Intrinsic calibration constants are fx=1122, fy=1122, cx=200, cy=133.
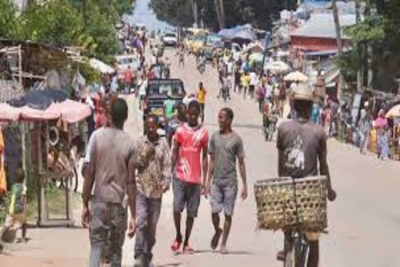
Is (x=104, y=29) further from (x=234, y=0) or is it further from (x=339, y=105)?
(x=234, y=0)

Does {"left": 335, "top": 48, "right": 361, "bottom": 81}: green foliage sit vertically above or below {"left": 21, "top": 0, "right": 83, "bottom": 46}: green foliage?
below

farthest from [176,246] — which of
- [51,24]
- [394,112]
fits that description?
[394,112]

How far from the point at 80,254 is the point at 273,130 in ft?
82.9

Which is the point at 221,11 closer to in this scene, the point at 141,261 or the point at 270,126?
the point at 270,126

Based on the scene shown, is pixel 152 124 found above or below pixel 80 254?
above

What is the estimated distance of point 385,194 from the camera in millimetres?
23469

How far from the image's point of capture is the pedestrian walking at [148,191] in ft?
39.7

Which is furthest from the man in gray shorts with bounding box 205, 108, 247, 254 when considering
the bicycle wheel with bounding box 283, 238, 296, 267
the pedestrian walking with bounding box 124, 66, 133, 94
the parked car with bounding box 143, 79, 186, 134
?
the pedestrian walking with bounding box 124, 66, 133, 94

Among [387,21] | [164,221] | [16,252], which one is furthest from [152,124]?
[387,21]

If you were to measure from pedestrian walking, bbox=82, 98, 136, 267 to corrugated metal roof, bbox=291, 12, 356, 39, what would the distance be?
5795cm

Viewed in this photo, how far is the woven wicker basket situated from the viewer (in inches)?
376

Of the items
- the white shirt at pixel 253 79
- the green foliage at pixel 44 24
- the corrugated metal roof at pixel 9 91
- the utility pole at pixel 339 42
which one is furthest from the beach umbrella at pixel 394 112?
the white shirt at pixel 253 79

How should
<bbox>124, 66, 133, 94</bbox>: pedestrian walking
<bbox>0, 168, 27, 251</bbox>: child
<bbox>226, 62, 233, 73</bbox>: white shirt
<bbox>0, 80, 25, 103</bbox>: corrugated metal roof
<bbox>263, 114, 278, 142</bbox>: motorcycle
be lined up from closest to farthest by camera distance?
1. <bbox>0, 168, 27, 251</bbox>: child
2. <bbox>0, 80, 25, 103</bbox>: corrugated metal roof
3. <bbox>263, 114, 278, 142</bbox>: motorcycle
4. <bbox>124, 66, 133, 94</bbox>: pedestrian walking
5. <bbox>226, 62, 233, 73</bbox>: white shirt

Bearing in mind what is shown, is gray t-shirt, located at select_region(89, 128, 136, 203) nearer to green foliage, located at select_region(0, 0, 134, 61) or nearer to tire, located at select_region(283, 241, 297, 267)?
tire, located at select_region(283, 241, 297, 267)
